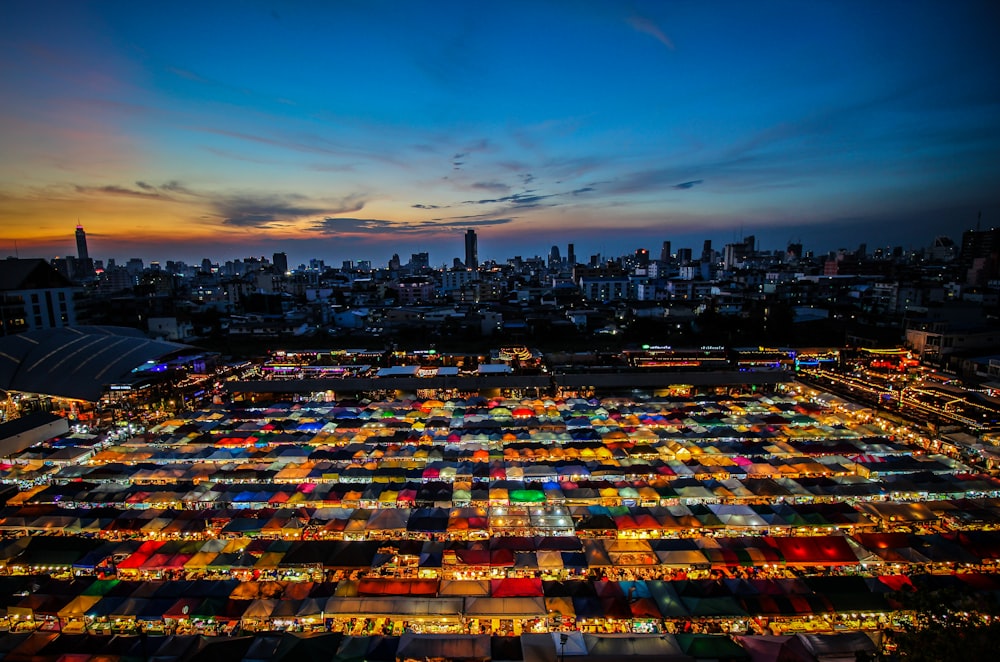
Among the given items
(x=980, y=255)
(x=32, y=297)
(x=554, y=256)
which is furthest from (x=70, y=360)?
(x=554, y=256)

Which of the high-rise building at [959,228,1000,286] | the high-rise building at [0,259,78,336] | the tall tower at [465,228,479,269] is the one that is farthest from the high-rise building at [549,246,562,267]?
the high-rise building at [0,259,78,336]

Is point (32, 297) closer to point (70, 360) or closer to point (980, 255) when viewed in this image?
point (70, 360)

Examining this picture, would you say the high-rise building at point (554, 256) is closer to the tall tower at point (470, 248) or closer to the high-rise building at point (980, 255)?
the tall tower at point (470, 248)

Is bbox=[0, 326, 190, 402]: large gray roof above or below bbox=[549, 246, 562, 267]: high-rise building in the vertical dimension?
below

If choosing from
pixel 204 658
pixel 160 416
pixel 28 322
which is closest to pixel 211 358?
pixel 160 416

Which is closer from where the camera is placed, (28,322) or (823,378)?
(823,378)

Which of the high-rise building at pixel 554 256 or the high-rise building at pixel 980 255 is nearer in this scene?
the high-rise building at pixel 980 255

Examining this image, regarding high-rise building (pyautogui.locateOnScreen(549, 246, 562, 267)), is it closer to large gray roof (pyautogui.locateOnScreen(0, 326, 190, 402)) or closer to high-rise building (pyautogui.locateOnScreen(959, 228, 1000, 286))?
high-rise building (pyautogui.locateOnScreen(959, 228, 1000, 286))

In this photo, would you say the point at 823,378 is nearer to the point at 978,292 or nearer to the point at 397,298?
the point at 978,292

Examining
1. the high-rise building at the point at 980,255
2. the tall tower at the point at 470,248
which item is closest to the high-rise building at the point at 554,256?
the tall tower at the point at 470,248
